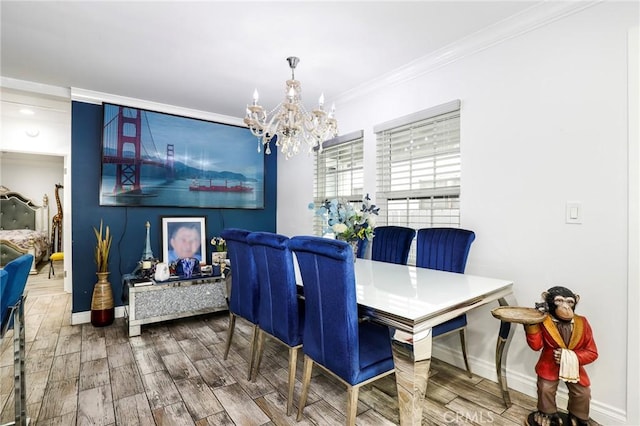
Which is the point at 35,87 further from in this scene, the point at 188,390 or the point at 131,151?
the point at 188,390

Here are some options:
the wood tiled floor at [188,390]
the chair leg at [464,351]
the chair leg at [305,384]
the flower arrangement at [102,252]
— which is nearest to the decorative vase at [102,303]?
the flower arrangement at [102,252]

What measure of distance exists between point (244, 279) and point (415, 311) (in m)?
1.32

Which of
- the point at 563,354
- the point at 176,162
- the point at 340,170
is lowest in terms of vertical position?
the point at 563,354

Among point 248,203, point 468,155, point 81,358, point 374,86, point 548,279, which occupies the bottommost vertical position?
point 81,358

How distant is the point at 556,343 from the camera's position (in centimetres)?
160

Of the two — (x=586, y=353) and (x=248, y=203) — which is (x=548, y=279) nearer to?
(x=586, y=353)

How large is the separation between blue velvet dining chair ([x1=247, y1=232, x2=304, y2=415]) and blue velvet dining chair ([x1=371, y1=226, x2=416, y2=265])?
3.35 feet

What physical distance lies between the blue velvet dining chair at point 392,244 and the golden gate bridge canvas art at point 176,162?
220cm

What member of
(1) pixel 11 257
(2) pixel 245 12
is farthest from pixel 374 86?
(1) pixel 11 257

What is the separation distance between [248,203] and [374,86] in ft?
7.56

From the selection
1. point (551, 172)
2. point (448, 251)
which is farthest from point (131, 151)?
point (551, 172)

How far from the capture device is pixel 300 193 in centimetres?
420

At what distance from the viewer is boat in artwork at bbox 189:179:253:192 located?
13.0ft

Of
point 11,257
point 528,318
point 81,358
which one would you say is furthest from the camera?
point 11,257
